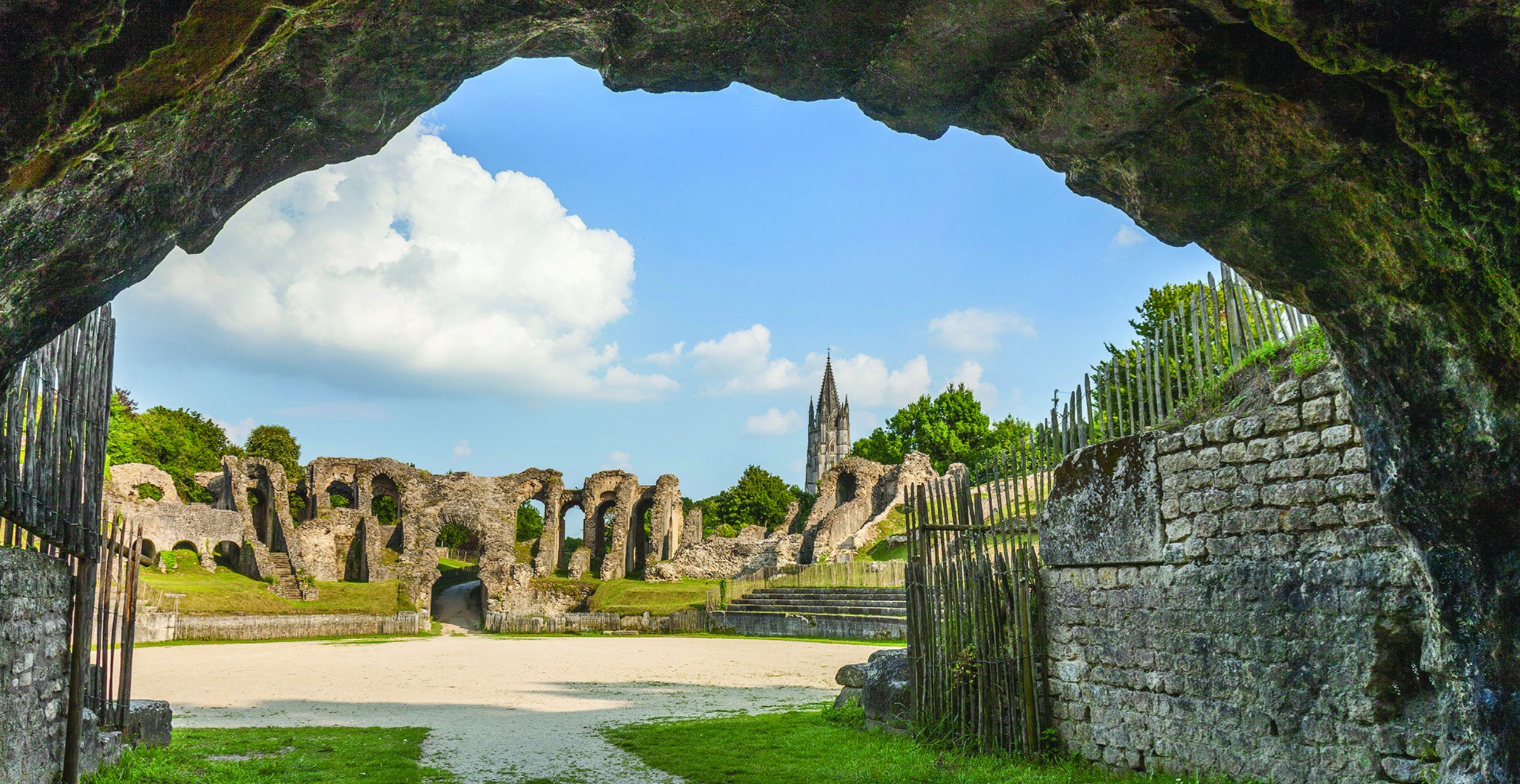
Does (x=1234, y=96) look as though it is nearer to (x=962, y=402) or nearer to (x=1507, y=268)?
(x=1507, y=268)

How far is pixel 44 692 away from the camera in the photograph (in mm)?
6184

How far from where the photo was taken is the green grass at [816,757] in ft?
22.0

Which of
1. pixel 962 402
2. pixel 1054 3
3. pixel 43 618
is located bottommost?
pixel 43 618

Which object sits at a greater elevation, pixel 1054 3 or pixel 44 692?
pixel 1054 3

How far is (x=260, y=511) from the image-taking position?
4350 cm

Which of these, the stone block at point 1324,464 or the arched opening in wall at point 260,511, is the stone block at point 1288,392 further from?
the arched opening in wall at point 260,511

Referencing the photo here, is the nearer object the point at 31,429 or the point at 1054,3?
the point at 1054,3

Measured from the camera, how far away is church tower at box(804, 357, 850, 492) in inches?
3344

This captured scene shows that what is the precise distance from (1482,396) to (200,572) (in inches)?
1590

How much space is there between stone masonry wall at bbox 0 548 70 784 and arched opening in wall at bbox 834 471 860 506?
35365 millimetres

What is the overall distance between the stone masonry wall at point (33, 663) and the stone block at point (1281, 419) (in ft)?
25.8

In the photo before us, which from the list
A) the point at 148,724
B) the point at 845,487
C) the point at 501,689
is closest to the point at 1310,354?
the point at 148,724

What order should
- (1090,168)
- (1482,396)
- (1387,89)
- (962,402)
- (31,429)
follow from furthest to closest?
(962,402) → (31,429) → (1090,168) → (1482,396) → (1387,89)

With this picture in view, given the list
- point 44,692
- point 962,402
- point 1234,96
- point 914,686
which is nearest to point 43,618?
point 44,692
